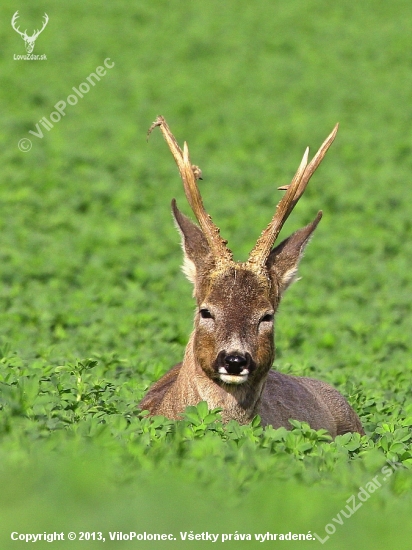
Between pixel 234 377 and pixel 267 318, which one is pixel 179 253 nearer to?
pixel 267 318

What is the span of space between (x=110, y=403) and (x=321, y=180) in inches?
581

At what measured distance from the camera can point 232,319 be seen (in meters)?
8.00

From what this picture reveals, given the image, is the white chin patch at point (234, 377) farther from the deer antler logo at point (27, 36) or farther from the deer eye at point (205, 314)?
the deer antler logo at point (27, 36)

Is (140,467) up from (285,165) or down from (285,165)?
down

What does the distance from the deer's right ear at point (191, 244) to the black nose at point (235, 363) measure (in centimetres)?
98

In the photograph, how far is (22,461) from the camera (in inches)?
237

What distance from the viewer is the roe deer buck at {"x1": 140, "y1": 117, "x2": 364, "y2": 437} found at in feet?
26.1

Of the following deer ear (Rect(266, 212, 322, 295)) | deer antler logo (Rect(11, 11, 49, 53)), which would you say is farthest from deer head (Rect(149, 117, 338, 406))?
deer antler logo (Rect(11, 11, 49, 53))

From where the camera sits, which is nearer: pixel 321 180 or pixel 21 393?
pixel 21 393

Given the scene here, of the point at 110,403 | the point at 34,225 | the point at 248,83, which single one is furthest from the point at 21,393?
the point at 248,83

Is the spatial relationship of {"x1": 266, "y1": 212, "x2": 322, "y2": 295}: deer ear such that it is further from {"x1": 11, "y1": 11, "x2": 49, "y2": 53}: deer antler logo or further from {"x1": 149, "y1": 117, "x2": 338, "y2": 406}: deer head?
{"x1": 11, "y1": 11, "x2": 49, "y2": 53}: deer antler logo

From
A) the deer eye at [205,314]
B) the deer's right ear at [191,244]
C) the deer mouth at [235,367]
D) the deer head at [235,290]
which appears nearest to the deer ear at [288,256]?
the deer head at [235,290]

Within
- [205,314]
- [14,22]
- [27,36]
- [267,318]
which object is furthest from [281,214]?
[14,22]

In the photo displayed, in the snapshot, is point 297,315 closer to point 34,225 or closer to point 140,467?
point 34,225
